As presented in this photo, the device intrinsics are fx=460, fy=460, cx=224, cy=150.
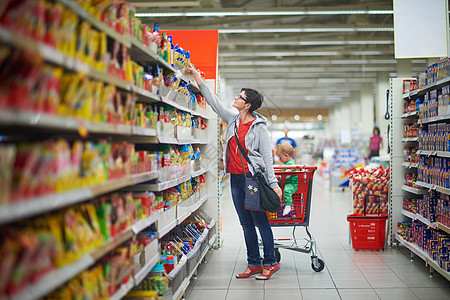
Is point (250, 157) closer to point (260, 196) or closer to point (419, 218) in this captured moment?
point (260, 196)

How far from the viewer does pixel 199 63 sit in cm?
666

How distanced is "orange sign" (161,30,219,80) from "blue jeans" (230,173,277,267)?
2409 mm

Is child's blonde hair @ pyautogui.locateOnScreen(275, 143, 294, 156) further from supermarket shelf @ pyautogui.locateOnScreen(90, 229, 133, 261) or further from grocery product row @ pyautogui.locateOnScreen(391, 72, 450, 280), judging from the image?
supermarket shelf @ pyautogui.locateOnScreen(90, 229, 133, 261)

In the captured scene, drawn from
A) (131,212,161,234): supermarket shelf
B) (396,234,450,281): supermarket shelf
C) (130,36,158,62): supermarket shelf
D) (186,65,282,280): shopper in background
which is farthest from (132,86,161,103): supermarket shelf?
(396,234,450,281): supermarket shelf

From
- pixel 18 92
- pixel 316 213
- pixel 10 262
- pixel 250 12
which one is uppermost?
pixel 250 12

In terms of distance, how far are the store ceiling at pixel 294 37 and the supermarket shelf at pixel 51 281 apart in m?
8.65

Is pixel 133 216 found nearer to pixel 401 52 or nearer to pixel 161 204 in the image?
pixel 161 204

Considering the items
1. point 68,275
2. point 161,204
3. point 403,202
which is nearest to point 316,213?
point 403,202

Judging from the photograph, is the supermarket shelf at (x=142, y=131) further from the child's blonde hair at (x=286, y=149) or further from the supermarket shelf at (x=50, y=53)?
the child's blonde hair at (x=286, y=149)

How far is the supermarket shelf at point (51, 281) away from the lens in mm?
1466

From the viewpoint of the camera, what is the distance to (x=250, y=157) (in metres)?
4.43

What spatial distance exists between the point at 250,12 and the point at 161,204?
7.78 m

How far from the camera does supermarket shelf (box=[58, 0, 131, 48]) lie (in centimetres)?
182

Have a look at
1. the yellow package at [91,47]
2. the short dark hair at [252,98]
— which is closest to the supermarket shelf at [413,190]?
the short dark hair at [252,98]
